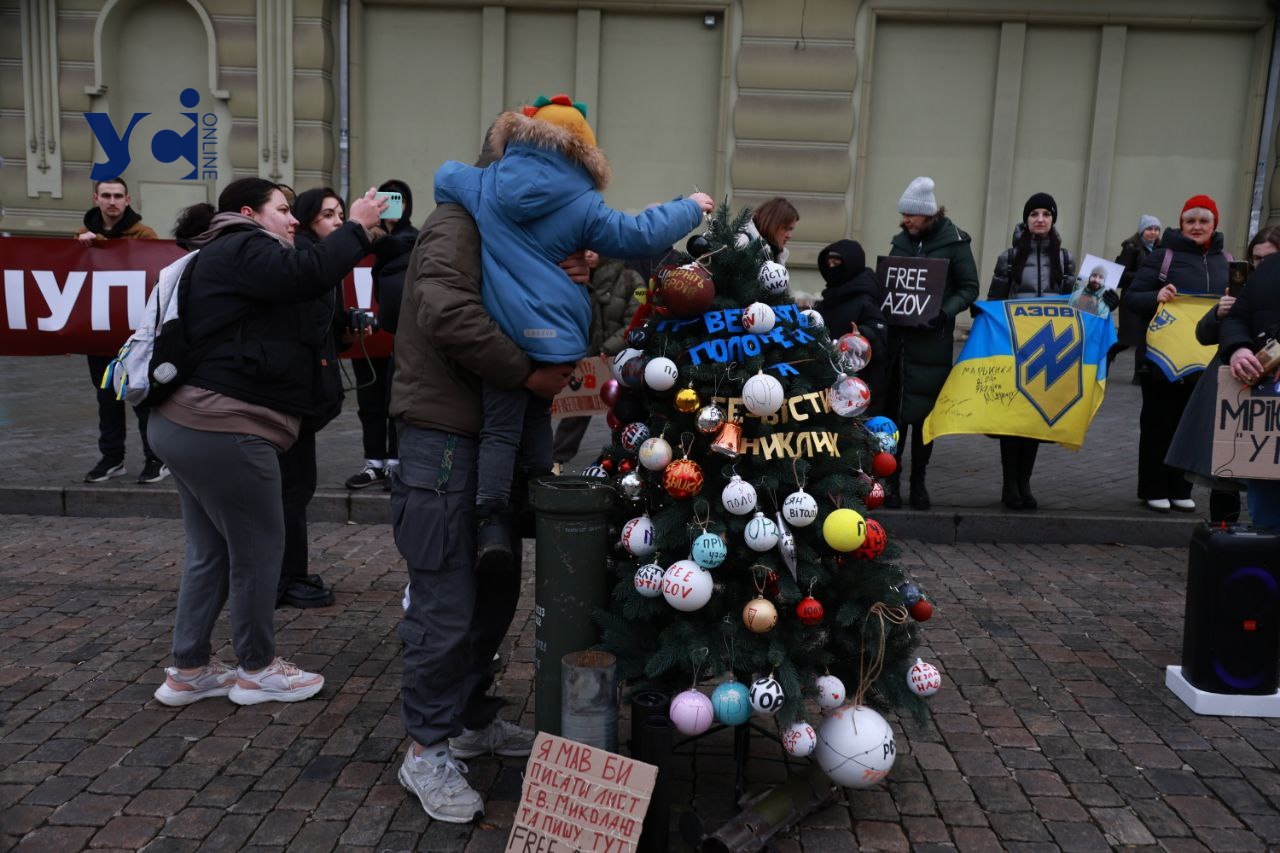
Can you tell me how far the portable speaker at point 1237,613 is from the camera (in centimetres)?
429

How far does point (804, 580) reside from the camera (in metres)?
3.39

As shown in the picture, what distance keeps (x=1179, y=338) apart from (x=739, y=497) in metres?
4.99

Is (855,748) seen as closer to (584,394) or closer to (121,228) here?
(584,394)

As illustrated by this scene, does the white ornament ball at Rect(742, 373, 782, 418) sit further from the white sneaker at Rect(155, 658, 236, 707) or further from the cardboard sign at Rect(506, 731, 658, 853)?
the white sneaker at Rect(155, 658, 236, 707)

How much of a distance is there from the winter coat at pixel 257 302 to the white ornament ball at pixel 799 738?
2092 millimetres

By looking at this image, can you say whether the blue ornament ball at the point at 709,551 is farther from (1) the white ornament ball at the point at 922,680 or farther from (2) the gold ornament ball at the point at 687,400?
(1) the white ornament ball at the point at 922,680

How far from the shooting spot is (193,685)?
4207 millimetres

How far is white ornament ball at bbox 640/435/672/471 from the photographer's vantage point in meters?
3.41

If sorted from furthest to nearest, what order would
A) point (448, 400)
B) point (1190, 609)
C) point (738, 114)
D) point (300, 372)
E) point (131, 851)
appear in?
point (738, 114)
point (1190, 609)
point (300, 372)
point (448, 400)
point (131, 851)

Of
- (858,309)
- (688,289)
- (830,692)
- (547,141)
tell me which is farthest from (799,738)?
(858,309)

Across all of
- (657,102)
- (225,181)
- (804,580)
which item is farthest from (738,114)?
(804,580)

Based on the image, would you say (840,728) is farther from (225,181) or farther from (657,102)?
(225,181)

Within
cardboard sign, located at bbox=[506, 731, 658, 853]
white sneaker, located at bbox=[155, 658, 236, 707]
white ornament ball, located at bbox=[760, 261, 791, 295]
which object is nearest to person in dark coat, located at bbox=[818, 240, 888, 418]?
white ornament ball, located at bbox=[760, 261, 791, 295]

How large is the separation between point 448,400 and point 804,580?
1209 mm
